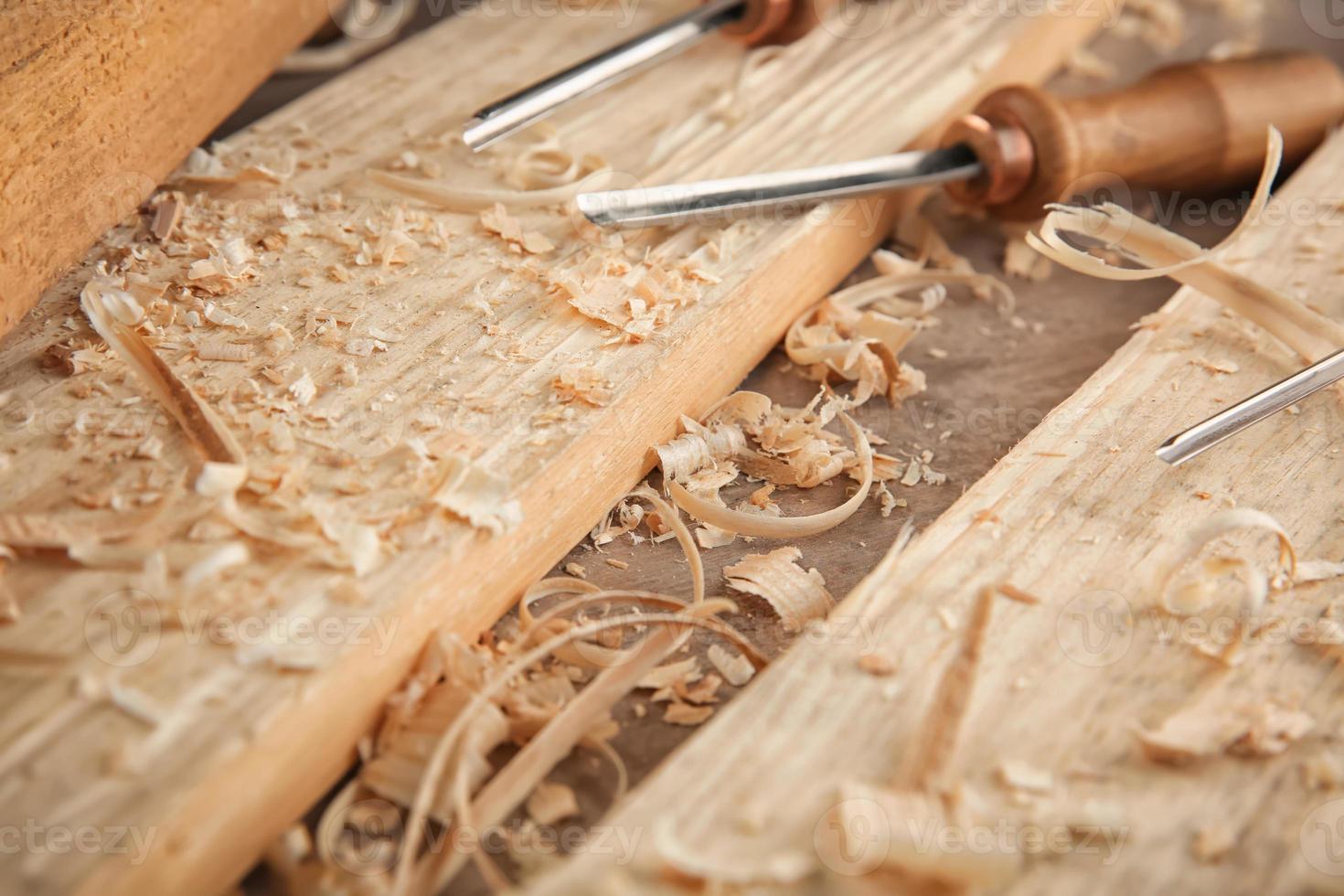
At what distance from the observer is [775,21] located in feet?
6.45

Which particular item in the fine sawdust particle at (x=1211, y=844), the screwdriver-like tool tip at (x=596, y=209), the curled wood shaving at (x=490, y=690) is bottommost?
the fine sawdust particle at (x=1211, y=844)

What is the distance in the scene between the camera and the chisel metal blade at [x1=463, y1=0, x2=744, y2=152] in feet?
5.52

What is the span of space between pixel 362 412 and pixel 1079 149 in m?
1.08

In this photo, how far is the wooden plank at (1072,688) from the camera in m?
0.96

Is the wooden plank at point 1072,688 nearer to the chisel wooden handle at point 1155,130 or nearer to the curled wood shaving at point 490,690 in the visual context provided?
the curled wood shaving at point 490,690

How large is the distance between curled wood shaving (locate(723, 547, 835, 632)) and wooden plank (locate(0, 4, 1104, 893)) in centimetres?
18

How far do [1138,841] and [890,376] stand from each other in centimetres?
→ 74

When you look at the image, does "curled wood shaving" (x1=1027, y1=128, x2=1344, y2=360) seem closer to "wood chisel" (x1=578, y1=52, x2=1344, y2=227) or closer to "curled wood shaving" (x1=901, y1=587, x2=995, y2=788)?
"wood chisel" (x1=578, y1=52, x2=1344, y2=227)

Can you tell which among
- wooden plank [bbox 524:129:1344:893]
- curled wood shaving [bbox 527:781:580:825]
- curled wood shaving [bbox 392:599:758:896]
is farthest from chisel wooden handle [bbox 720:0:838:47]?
curled wood shaving [bbox 527:781:580:825]

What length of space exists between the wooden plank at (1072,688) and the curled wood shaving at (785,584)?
0.11 meters

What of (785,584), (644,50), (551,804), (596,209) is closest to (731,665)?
(785,584)

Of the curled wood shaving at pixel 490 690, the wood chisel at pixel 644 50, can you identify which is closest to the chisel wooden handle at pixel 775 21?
the wood chisel at pixel 644 50

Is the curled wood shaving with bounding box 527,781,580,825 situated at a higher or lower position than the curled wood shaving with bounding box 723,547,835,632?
higher

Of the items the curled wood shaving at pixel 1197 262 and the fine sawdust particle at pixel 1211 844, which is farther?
the curled wood shaving at pixel 1197 262
